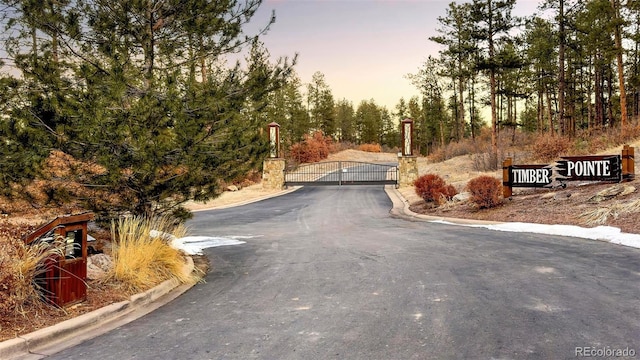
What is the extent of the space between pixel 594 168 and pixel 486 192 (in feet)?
10.4

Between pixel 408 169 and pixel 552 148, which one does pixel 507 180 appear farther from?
pixel 408 169

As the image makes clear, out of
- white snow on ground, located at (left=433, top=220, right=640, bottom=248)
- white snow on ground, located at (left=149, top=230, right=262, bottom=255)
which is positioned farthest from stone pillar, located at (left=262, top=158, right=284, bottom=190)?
white snow on ground, located at (left=433, top=220, right=640, bottom=248)

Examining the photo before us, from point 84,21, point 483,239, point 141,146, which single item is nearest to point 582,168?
point 483,239

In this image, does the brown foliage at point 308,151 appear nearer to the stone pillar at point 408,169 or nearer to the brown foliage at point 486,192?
the stone pillar at point 408,169

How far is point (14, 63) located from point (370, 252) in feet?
22.6

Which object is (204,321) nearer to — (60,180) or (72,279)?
(72,279)

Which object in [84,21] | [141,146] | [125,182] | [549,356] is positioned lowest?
[549,356]

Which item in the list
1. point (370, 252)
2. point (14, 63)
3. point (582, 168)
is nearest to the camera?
point (14, 63)

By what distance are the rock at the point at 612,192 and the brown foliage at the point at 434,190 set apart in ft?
17.4

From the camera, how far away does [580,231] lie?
10312 mm

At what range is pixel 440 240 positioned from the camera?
33.3 ft

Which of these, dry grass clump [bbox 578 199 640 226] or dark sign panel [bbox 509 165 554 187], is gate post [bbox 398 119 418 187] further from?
dry grass clump [bbox 578 199 640 226]

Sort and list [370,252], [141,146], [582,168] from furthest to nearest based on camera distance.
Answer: [582,168]
[370,252]
[141,146]

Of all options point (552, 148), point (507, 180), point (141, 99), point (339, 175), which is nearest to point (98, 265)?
point (141, 99)
